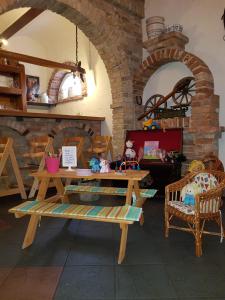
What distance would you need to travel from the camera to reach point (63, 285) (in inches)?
66.5

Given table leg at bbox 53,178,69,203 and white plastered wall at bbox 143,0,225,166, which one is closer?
table leg at bbox 53,178,69,203

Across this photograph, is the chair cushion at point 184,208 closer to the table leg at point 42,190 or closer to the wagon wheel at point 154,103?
the table leg at point 42,190

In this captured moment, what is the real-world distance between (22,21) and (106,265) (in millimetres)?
5600

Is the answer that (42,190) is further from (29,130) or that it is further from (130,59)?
(130,59)

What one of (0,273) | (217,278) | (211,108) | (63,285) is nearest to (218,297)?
(217,278)

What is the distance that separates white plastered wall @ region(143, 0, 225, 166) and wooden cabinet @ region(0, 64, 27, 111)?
3504 millimetres

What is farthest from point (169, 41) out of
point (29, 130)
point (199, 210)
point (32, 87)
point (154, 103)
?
point (32, 87)

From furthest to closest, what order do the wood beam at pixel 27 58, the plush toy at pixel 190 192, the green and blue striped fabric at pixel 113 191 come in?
1. the wood beam at pixel 27 58
2. the green and blue striped fabric at pixel 113 191
3. the plush toy at pixel 190 192

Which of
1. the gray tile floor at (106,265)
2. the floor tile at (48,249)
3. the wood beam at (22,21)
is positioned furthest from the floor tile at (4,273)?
the wood beam at (22,21)

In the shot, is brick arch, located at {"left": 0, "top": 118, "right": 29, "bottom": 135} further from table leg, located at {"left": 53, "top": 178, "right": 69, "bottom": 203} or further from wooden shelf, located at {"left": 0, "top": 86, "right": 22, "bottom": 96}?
wooden shelf, located at {"left": 0, "top": 86, "right": 22, "bottom": 96}

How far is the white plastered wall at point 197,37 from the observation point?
4039 millimetres

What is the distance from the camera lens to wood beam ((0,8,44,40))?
506 centimetres

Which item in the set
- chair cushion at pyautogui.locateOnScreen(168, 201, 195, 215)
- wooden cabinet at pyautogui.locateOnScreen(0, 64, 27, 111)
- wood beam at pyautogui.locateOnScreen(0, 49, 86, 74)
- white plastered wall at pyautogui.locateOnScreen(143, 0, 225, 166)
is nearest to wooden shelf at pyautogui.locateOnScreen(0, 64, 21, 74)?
wooden cabinet at pyautogui.locateOnScreen(0, 64, 27, 111)

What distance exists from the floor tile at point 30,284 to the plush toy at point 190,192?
4.34 feet
